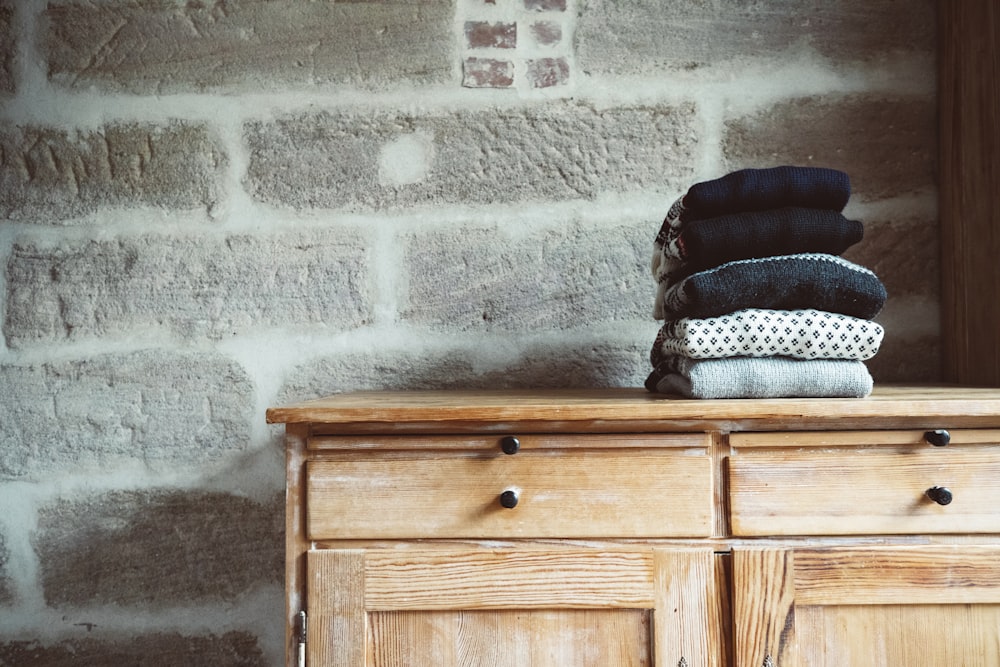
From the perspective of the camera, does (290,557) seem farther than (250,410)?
No

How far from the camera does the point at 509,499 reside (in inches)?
35.5

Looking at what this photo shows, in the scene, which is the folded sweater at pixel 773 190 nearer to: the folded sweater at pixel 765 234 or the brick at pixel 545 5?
the folded sweater at pixel 765 234

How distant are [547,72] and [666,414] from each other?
869 mm

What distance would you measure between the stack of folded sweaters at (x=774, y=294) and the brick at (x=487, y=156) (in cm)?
43

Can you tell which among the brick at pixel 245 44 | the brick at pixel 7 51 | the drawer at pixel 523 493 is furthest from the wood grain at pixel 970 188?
the brick at pixel 7 51

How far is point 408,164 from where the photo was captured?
145 cm

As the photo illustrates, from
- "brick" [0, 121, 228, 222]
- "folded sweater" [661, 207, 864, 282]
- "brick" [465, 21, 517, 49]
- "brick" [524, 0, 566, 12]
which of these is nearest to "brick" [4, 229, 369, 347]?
"brick" [0, 121, 228, 222]

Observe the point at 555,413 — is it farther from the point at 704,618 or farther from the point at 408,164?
the point at 408,164

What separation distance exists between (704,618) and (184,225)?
1246 mm

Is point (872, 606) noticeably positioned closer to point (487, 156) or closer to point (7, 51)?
point (487, 156)

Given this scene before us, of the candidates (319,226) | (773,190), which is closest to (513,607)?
(773,190)

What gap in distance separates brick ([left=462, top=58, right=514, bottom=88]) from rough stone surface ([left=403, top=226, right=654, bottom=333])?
0.32 m

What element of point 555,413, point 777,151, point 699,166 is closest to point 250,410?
point 555,413

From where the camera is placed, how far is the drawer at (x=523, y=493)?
92 cm
